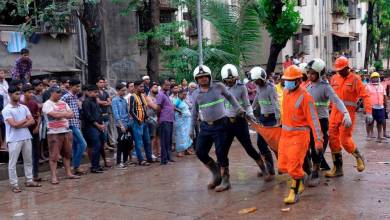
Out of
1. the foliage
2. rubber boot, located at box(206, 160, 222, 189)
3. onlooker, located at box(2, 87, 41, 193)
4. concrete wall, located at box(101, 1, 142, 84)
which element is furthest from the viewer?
concrete wall, located at box(101, 1, 142, 84)

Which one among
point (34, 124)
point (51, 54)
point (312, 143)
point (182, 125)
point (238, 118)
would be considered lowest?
point (182, 125)

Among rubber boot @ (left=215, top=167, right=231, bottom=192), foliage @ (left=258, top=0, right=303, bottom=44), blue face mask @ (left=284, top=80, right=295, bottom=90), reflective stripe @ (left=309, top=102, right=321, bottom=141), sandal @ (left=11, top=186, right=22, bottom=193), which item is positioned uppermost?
foliage @ (left=258, top=0, right=303, bottom=44)

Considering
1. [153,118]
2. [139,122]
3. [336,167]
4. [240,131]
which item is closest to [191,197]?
[240,131]

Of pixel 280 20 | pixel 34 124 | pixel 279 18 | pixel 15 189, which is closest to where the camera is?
pixel 15 189

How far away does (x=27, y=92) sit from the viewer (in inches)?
357

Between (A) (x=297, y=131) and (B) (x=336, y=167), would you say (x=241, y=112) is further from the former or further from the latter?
(B) (x=336, y=167)

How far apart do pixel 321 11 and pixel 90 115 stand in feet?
84.2

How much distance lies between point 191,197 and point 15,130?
3.12 metres

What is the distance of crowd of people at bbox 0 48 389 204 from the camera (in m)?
6.92

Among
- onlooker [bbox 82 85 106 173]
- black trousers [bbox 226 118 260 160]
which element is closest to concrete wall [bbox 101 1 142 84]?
onlooker [bbox 82 85 106 173]

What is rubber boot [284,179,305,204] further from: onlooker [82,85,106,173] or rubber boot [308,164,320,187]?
onlooker [82,85,106,173]

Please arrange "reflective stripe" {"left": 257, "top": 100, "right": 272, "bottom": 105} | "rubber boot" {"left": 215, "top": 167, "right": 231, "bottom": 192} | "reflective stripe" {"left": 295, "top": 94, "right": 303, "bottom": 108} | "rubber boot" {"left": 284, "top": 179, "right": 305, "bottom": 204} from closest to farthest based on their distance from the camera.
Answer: "rubber boot" {"left": 284, "top": 179, "right": 305, "bottom": 204} → "reflective stripe" {"left": 295, "top": 94, "right": 303, "bottom": 108} → "rubber boot" {"left": 215, "top": 167, "right": 231, "bottom": 192} → "reflective stripe" {"left": 257, "top": 100, "right": 272, "bottom": 105}

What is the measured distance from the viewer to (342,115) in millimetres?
7980

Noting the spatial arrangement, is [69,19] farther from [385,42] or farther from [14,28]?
[385,42]
